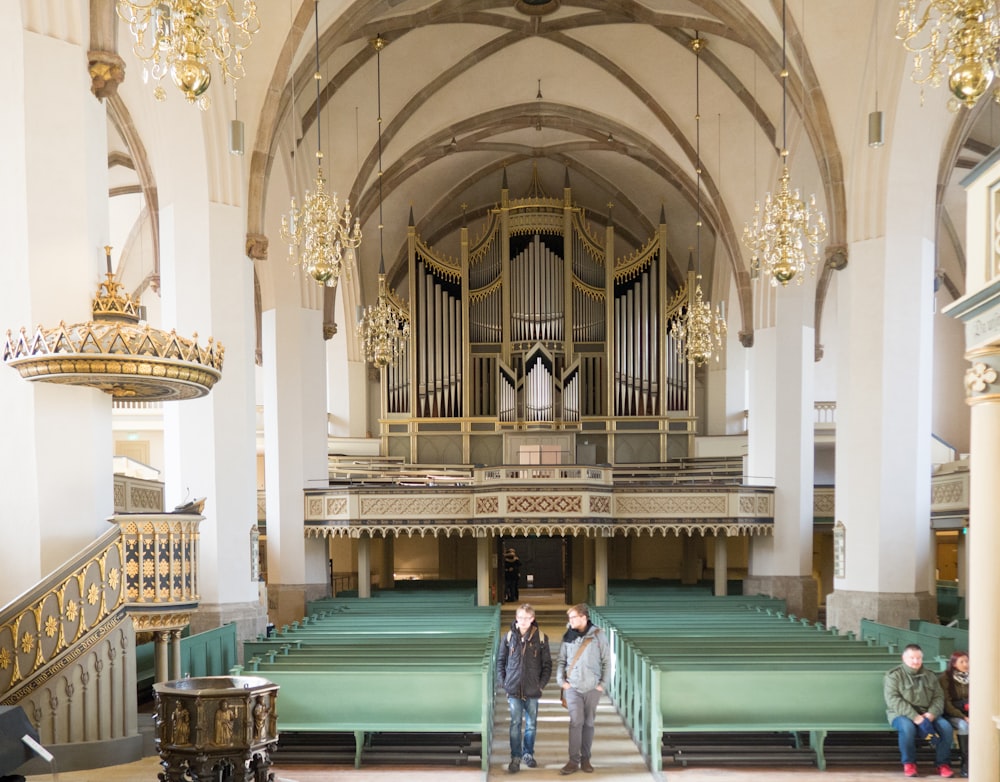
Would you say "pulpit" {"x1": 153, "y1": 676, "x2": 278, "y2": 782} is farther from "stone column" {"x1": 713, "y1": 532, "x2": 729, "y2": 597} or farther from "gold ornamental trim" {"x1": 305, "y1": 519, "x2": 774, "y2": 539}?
"stone column" {"x1": 713, "y1": 532, "x2": 729, "y2": 597}

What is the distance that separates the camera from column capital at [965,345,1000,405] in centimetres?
582

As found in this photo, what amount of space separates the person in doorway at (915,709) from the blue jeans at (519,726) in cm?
288

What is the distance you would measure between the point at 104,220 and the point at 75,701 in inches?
163

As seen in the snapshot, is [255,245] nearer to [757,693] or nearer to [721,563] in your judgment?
[757,693]

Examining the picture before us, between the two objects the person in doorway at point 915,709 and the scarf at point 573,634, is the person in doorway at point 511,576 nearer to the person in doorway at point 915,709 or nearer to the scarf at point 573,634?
the scarf at point 573,634

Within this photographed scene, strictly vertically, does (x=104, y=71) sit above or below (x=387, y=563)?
above

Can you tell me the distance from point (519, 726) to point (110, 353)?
14.6ft

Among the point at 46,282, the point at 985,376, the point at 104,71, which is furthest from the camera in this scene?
the point at 104,71

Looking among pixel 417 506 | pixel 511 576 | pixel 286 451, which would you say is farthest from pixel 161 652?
pixel 511 576

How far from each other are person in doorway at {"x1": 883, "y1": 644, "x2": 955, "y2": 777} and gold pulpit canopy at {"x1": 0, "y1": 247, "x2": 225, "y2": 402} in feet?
20.4

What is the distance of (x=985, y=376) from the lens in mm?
5836

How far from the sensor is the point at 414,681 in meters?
9.02

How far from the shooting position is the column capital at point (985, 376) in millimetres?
5820

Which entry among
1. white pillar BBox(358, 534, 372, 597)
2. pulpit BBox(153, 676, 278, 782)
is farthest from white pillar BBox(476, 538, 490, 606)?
pulpit BBox(153, 676, 278, 782)
